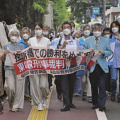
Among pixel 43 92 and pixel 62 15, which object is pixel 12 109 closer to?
pixel 43 92

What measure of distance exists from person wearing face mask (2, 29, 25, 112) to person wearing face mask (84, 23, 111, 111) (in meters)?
1.55

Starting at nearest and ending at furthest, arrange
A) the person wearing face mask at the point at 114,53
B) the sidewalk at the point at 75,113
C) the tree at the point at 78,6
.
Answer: the sidewalk at the point at 75,113
the person wearing face mask at the point at 114,53
the tree at the point at 78,6

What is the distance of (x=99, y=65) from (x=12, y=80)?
6.20 feet

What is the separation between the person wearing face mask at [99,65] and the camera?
7957 mm

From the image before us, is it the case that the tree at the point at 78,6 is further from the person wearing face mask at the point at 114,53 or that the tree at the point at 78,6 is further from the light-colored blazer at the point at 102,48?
the light-colored blazer at the point at 102,48

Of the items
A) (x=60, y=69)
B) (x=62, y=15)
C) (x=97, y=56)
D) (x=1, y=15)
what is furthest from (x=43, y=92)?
(x=62, y=15)

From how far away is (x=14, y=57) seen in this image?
8078 millimetres

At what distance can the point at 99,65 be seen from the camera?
8.02 metres

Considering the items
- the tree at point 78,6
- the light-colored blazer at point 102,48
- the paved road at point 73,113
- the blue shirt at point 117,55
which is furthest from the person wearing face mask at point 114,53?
the tree at point 78,6

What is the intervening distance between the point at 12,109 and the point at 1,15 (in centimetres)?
913

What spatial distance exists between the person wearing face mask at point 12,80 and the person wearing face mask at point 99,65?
1.55m

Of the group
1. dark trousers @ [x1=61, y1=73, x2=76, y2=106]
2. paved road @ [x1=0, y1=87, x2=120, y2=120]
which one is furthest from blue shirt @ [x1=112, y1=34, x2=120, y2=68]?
dark trousers @ [x1=61, y1=73, x2=76, y2=106]

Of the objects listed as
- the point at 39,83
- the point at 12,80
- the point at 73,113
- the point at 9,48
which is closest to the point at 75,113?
the point at 73,113

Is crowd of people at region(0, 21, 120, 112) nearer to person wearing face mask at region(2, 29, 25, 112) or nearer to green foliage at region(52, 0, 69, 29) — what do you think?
person wearing face mask at region(2, 29, 25, 112)
